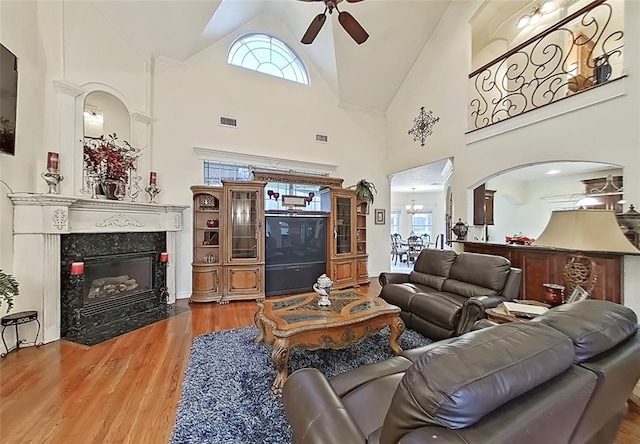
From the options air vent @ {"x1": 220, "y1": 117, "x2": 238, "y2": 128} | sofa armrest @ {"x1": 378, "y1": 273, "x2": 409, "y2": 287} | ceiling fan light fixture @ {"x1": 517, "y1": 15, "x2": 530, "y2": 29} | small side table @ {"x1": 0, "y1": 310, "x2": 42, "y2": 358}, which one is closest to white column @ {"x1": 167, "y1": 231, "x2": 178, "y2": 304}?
small side table @ {"x1": 0, "y1": 310, "x2": 42, "y2": 358}

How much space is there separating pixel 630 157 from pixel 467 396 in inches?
160

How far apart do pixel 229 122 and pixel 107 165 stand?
2.27 meters

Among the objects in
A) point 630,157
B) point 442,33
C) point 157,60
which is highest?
point 442,33

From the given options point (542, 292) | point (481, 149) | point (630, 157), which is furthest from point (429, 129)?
point (542, 292)

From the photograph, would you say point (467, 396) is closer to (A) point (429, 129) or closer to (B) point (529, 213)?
(A) point (429, 129)

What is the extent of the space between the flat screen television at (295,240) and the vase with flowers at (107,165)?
2231mm

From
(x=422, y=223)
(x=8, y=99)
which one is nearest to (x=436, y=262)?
(x=8, y=99)

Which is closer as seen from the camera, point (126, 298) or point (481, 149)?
point (126, 298)

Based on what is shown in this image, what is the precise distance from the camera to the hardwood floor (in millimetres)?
1732

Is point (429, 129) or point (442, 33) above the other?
point (442, 33)

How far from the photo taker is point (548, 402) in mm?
799

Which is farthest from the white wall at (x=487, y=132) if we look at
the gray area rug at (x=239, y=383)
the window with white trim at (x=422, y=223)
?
the window with white trim at (x=422, y=223)

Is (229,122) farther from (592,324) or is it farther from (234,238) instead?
(592,324)

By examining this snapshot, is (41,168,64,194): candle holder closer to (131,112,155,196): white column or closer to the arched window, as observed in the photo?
(131,112,155,196): white column
